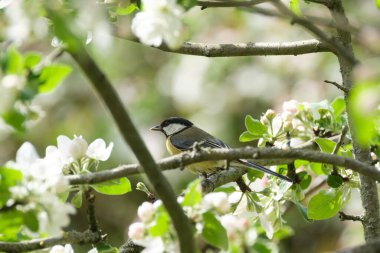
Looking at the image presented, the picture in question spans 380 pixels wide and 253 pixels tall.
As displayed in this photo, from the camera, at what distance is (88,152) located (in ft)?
5.15

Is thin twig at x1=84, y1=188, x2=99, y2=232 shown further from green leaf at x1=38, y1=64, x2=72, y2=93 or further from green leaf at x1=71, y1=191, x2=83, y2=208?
green leaf at x1=38, y1=64, x2=72, y2=93

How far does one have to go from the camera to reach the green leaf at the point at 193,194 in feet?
4.06

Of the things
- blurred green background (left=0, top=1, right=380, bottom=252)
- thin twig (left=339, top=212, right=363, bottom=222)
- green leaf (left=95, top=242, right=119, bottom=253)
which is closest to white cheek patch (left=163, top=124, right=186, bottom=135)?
blurred green background (left=0, top=1, right=380, bottom=252)

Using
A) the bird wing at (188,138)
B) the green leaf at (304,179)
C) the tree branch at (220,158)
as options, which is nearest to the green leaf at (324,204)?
the green leaf at (304,179)

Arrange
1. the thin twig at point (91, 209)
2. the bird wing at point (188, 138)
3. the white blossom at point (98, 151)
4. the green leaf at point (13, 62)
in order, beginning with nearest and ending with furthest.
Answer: the green leaf at point (13, 62) → the thin twig at point (91, 209) → the white blossom at point (98, 151) → the bird wing at point (188, 138)

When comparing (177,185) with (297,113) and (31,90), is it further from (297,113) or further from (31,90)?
(31,90)

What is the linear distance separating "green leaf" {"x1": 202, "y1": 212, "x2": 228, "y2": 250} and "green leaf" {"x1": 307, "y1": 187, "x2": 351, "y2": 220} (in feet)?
1.88

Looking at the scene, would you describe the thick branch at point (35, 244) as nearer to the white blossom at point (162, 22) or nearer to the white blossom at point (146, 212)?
the white blossom at point (146, 212)

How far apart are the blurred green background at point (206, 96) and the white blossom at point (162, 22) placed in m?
3.08

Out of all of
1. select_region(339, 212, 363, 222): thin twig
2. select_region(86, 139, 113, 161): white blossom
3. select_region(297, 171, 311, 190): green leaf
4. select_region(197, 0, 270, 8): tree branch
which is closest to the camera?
select_region(197, 0, 270, 8): tree branch

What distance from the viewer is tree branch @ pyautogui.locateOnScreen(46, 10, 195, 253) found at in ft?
3.88

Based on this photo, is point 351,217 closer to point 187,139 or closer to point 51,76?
point 51,76

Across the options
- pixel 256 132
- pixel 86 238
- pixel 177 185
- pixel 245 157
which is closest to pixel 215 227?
pixel 245 157

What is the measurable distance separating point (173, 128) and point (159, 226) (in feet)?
7.95
